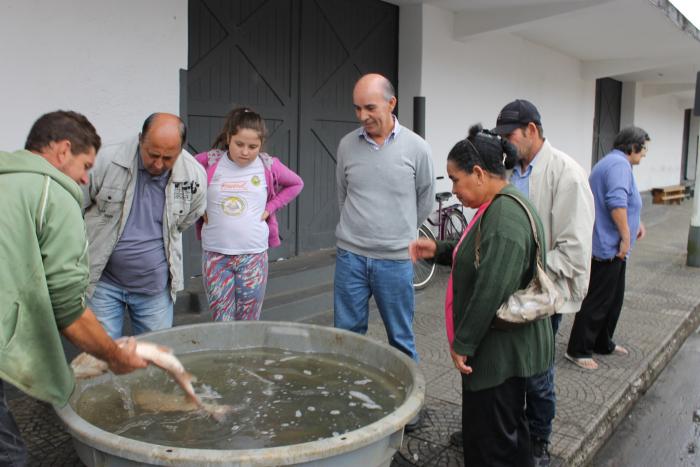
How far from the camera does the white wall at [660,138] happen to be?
1736 cm

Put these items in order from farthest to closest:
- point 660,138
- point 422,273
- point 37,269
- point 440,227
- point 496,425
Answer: point 660,138 → point 440,227 → point 422,273 → point 496,425 → point 37,269

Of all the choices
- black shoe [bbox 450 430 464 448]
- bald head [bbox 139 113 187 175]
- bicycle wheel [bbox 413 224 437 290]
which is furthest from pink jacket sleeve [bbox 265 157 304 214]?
bicycle wheel [bbox 413 224 437 290]

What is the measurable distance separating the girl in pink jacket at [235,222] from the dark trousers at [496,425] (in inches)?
59.7

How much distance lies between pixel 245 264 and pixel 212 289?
0.80 feet

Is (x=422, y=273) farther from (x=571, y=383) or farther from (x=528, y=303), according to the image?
(x=528, y=303)

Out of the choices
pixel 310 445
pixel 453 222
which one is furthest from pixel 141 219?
pixel 453 222

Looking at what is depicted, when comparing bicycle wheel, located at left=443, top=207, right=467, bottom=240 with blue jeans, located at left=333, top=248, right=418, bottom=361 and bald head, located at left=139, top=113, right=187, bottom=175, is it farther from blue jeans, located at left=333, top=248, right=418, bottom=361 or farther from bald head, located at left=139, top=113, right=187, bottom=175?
bald head, located at left=139, top=113, right=187, bottom=175

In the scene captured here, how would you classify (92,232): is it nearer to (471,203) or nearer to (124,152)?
(124,152)

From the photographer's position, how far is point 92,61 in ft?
14.6

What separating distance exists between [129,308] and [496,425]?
6.44 ft

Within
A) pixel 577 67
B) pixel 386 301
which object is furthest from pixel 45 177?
pixel 577 67

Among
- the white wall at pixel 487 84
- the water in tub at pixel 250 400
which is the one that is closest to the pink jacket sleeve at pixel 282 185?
the water in tub at pixel 250 400

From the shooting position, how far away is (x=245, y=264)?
370 cm

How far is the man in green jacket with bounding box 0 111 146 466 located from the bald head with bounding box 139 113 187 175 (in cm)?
80
